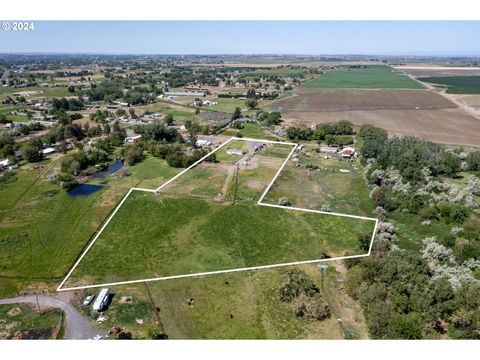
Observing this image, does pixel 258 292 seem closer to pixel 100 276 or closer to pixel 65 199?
pixel 100 276

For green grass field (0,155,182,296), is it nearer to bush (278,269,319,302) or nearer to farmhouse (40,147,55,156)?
farmhouse (40,147,55,156)

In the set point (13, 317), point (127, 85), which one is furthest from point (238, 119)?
point (127, 85)

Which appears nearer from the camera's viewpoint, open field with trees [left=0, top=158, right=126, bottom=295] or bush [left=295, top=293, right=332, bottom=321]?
bush [left=295, top=293, right=332, bottom=321]

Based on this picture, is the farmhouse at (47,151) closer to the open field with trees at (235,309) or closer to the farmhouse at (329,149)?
the open field with trees at (235,309)

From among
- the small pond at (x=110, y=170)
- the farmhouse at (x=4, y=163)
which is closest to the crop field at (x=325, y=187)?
the small pond at (x=110, y=170)

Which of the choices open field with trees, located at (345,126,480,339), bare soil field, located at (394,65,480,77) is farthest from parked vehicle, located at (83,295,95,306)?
bare soil field, located at (394,65,480,77)
